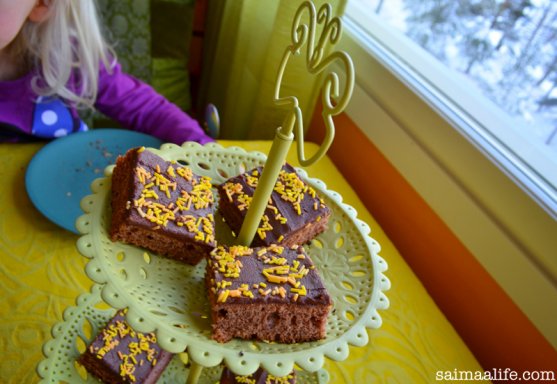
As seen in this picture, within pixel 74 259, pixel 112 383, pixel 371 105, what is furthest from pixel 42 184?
pixel 371 105

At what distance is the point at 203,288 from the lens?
1.81 feet

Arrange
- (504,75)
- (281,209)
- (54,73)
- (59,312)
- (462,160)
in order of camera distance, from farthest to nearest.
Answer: (54,73) → (504,75) → (462,160) → (59,312) → (281,209)

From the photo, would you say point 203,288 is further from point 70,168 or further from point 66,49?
point 66,49

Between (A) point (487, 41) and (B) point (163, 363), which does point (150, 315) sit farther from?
(A) point (487, 41)

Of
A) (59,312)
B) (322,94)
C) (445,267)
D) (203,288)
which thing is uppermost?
(322,94)

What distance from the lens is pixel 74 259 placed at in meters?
0.80

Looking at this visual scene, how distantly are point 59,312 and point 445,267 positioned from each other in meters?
0.70

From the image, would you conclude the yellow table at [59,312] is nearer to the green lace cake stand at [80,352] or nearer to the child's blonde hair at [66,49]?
the green lace cake stand at [80,352]

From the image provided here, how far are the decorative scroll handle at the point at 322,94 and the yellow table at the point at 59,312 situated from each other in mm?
377

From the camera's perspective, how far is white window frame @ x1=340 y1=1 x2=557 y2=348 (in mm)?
731

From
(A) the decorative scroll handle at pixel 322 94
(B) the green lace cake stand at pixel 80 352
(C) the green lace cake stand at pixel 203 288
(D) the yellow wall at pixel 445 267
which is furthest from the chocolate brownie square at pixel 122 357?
(D) the yellow wall at pixel 445 267

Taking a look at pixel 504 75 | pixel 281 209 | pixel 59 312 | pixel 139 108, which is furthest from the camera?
pixel 139 108

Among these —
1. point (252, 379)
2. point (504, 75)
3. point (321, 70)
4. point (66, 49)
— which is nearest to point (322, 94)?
point (321, 70)

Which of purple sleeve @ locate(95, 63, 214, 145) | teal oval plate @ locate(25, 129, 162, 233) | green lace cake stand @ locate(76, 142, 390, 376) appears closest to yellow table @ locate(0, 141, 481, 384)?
teal oval plate @ locate(25, 129, 162, 233)
